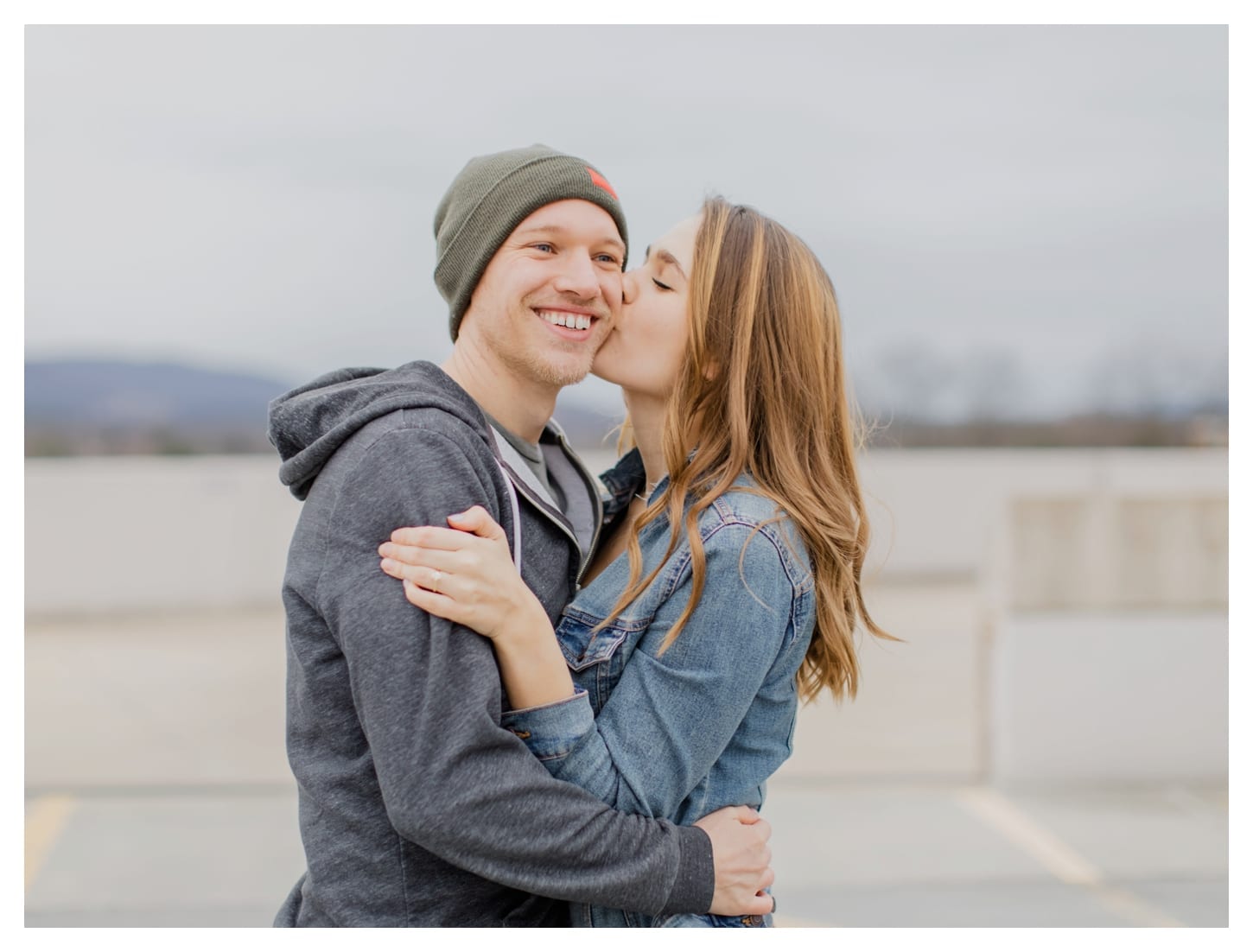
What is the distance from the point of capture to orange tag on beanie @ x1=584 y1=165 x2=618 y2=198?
2125mm

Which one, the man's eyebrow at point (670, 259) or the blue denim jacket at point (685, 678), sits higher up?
the man's eyebrow at point (670, 259)

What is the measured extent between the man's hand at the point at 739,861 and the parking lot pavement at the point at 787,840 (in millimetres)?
1271

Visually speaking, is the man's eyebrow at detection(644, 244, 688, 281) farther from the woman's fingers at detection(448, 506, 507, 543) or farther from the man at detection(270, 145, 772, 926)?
the woman's fingers at detection(448, 506, 507, 543)

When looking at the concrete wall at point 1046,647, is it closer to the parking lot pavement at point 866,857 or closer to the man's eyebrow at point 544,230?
the parking lot pavement at point 866,857

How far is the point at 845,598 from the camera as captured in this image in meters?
2.08

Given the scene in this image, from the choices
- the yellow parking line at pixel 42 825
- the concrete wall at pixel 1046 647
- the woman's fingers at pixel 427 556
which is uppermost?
the woman's fingers at pixel 427 556

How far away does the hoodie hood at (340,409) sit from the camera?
1731 millimetres

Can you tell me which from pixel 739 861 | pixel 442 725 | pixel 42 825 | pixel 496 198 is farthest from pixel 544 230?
pixel 42 825

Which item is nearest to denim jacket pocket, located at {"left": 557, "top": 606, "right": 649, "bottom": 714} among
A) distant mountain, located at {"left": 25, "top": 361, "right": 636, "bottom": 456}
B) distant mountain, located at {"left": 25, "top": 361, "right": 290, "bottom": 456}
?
distant mountain, located at {"left": 25, "top": 361, "right": 636, "bottom": 456}

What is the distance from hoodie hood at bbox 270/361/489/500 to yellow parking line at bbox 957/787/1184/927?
12.1 feet

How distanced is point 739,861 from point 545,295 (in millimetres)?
1018

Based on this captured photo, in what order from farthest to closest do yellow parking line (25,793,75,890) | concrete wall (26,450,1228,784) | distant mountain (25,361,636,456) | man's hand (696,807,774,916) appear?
distant mountain (25,361,636,456)
concrete wall (26,450,1228,784)
yellow parking line (25,793,75,890)
man's hand (696,807,774,916)

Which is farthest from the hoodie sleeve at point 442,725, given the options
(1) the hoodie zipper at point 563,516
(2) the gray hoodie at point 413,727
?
(1) the hoodie zipper at point 563,516

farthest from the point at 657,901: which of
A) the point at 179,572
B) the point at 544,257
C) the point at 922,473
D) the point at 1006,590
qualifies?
the point at 922,473
